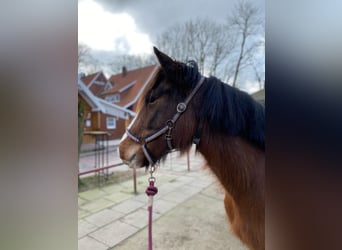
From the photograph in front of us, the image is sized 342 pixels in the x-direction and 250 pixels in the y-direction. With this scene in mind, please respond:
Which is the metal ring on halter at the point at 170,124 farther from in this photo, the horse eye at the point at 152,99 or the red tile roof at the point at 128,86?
the red tile roof at the point at 128,86

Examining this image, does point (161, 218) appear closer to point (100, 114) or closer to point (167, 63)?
point (167, 63)

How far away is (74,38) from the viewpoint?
484 mm

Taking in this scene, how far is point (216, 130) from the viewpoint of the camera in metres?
0.76

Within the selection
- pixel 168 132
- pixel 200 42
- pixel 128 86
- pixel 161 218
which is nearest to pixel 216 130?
pixel 168 132

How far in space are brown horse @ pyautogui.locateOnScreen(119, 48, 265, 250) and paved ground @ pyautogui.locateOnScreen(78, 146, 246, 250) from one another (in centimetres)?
20

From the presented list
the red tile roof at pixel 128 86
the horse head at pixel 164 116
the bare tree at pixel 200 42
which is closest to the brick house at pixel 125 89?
the red tile roof at pixel 128 86

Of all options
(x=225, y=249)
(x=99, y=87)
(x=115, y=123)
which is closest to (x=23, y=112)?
(x=225, y=249)

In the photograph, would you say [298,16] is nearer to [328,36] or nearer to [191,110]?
[328,36]

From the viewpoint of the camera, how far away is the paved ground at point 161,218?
1.53 meters

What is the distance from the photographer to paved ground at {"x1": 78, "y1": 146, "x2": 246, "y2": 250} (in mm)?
1528

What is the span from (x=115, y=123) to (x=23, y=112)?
9.16m

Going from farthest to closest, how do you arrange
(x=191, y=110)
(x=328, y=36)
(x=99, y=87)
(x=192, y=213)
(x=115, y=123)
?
(x=99, y=87) → (x=115, y=123) → (x=192, y=213) → (x=191, y=110) → (x=328, y=36)

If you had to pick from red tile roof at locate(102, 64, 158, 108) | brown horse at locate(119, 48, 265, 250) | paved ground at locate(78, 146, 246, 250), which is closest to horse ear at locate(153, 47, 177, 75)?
brown horse at locate(119, 48, 265, 250)

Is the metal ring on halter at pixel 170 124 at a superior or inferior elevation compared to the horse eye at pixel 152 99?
inferior
